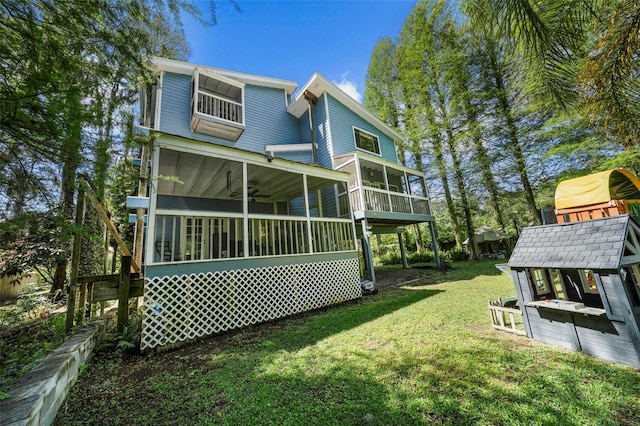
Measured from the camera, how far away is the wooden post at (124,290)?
453 centimetres

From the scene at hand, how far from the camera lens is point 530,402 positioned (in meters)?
2.30

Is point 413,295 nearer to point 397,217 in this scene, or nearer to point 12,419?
point 397,217

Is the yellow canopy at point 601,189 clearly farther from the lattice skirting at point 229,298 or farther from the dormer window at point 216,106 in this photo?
the dormer window at point 216,106

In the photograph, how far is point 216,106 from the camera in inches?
369

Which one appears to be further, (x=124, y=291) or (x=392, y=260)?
(x=392, y=260)

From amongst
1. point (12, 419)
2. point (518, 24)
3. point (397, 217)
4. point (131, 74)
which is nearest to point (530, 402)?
point (12, 419)

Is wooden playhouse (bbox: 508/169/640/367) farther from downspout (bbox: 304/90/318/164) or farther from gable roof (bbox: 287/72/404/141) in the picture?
gable roof (bbox: 287/72/404/141)

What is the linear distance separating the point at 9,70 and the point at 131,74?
1102mm

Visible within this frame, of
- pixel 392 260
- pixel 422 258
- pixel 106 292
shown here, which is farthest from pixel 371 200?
pixel 392 260

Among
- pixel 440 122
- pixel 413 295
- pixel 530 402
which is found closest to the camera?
pixel 530 402

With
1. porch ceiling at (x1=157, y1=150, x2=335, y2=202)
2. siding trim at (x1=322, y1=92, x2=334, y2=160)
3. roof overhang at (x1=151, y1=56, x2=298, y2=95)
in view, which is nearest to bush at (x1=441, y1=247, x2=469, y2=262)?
siding trim at (x1=322, y1=92, x2=334, y2=160)

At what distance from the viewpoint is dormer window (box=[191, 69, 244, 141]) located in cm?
893

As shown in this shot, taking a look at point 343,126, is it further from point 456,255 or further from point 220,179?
point 456,255

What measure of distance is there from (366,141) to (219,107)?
7637 mm
